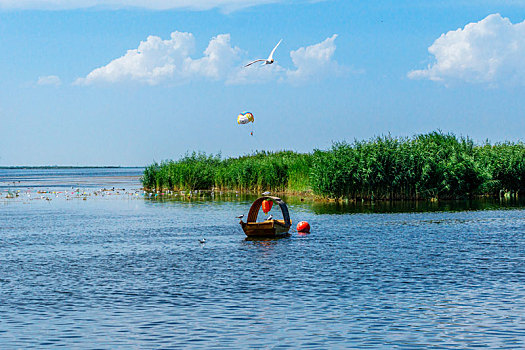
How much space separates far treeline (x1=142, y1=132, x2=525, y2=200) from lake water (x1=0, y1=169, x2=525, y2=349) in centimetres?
1762

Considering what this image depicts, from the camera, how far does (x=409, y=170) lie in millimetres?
58031

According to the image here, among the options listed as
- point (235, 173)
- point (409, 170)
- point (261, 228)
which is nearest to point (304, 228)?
point (261, 228)

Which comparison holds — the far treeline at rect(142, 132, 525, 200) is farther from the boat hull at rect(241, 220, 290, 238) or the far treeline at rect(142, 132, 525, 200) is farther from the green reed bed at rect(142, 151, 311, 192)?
the boat hull at rect(241, 220, 290, 238)

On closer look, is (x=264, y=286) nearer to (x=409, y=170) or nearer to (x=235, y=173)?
(x=409, y=170)

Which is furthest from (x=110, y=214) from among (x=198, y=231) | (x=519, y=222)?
(x=519, y=222)

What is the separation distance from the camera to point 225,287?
20250 millimetres

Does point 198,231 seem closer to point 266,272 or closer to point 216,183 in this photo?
point 266,272

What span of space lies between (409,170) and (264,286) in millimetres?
39774

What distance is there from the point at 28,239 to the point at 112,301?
1671 cm

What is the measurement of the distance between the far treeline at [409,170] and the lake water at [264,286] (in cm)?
1762

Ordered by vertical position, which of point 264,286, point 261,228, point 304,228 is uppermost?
point 261,228

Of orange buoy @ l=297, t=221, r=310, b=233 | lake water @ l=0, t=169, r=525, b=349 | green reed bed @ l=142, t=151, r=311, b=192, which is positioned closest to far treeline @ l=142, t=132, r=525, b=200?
green reed bed @ l=142, t=151, r=311, b=192

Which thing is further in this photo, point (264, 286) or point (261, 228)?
point (261, 228)

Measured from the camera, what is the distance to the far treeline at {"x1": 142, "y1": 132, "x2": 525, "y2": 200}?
2275 inches
